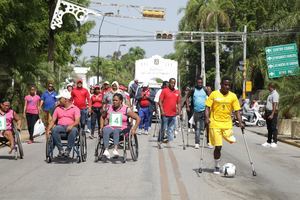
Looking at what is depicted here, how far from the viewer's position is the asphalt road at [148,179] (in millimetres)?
9352

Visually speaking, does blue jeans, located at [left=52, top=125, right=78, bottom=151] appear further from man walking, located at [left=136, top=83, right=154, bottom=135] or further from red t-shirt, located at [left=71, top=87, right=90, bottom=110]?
man walking, located at [left=136, top=83, right=154, bottom=135]

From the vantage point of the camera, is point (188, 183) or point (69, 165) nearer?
point (188, 183)

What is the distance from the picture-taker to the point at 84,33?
3866 centimetres

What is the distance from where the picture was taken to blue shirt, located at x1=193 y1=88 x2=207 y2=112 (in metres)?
16.9

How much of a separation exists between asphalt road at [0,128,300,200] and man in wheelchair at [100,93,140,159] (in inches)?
23.1

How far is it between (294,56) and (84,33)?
47.0ft

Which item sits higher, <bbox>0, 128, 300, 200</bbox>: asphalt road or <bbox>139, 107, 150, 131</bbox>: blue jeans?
<bbox>139, 107, 150, 131</bbox>: blue jeans

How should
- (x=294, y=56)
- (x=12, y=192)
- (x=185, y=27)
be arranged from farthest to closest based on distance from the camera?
(x=185, y=27) < (x=294, y=56) < (x=12, y=192)

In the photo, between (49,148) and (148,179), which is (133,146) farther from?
(148,179)

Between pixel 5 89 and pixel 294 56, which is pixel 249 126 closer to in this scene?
pixel 294 56

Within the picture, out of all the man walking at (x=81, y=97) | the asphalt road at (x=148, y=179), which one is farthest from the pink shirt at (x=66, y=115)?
the man walking at (x=81, y=97)

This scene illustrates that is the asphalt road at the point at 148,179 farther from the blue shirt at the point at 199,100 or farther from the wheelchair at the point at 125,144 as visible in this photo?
the blue shirt at the point at 199,100

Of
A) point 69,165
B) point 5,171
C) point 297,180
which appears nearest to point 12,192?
point 5,171

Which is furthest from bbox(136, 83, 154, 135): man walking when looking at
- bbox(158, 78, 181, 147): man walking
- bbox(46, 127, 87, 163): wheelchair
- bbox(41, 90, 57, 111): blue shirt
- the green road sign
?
the green road sign
